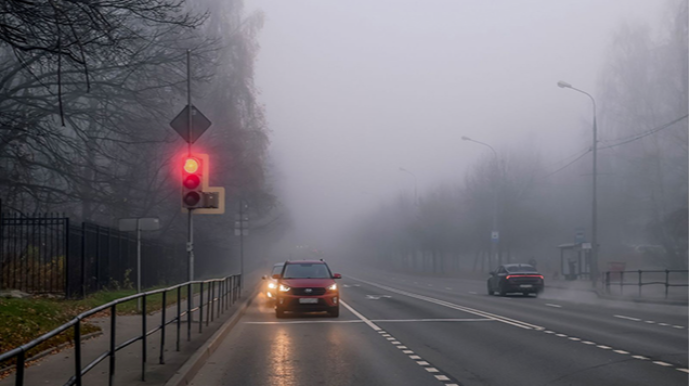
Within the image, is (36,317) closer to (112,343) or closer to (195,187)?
(195,187)

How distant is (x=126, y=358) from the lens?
873 centimetres

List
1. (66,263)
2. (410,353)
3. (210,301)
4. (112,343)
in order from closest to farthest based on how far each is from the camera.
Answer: (112,343) → (410,353) → (210,301) → (66,263)

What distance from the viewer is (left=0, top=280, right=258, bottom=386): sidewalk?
5813mm

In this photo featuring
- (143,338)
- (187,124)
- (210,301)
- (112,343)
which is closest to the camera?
(112,343)

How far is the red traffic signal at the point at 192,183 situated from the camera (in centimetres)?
1575

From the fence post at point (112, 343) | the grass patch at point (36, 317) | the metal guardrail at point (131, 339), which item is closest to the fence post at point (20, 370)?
the metal guardrail at point (131, 339)

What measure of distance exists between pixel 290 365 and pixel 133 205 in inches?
743

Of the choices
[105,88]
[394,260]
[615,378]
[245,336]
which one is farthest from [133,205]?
[394,260]

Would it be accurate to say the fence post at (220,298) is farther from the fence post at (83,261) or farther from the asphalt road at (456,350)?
the fence post at (83,261)

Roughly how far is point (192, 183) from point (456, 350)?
20.8 ft

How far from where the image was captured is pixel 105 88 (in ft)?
70.3

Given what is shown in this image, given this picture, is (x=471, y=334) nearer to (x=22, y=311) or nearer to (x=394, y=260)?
(x=22, y=311)

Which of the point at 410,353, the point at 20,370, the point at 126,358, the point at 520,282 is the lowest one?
the point at 520,282

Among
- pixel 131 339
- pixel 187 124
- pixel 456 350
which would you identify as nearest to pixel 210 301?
pixel 187 124
